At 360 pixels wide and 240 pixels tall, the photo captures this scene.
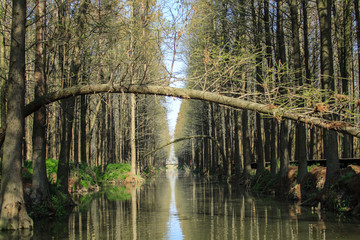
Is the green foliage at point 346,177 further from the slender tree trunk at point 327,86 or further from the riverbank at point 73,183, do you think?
the riverbank at point 73,183

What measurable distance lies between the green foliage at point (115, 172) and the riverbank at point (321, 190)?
15631mm

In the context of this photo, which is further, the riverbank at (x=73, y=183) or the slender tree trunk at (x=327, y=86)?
the slender tree trunk at (x=327, y=86)

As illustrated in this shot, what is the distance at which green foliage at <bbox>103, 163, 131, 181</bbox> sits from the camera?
33250mm

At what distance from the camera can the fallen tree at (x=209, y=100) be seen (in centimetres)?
810

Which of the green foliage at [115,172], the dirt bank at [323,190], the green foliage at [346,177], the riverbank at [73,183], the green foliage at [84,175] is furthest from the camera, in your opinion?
the green foliage at [115,172]

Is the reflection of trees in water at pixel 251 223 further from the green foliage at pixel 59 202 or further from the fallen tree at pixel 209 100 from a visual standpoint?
the green foliage at pixel 59 202

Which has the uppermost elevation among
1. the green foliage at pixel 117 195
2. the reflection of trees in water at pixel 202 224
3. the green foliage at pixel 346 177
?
the green foliage at pixel 346 177

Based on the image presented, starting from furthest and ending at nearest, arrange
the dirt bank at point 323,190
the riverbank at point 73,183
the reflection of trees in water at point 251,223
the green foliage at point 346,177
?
the riverbank at point 73,183 < the green foliage at point 346,177 < the dirt bank at point 323,190 < the reflection of trees in water at point 251,223

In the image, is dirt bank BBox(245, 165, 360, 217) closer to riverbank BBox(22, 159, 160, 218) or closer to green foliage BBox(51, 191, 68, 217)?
green foliage BBox(51, 191, 68, 217)

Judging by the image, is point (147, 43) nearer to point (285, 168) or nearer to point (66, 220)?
point (66, 220)

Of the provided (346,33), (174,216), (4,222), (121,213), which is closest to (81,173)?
(121,213)

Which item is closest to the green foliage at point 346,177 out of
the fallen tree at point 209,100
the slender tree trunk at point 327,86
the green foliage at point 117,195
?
the slender tree trunk at point 327,86

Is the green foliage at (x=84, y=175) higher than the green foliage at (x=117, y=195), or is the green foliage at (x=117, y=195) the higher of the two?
the green foliage at (x=84, y=175)

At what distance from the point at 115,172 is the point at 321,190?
2284cm
